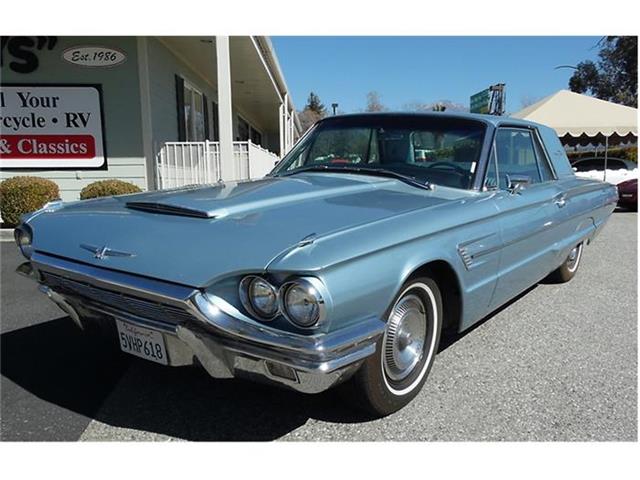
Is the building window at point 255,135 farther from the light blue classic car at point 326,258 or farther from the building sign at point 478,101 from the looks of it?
the light blue classic car at point 326,258

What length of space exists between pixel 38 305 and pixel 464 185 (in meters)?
3.70

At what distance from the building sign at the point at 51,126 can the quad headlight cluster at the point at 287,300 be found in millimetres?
8332

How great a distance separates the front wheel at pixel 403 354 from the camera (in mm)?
2352

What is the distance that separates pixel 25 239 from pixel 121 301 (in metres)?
1.05

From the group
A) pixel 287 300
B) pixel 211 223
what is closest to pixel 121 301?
pixel 211 223

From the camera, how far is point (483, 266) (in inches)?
117

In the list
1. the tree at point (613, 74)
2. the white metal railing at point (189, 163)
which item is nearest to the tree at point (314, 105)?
the tree at point (613, 74)

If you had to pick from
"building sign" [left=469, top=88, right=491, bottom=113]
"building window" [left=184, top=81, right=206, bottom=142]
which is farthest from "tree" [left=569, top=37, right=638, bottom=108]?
"building window" [left=184, top=81, right=206, bottom=142]

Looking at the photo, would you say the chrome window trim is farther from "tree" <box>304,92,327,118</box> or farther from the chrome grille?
"tree" <box>304,92,327,118</box>

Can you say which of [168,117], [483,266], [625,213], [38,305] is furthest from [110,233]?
[625,213]

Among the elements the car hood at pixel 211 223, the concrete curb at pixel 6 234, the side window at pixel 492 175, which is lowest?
the concrete curb at pixel 6 234

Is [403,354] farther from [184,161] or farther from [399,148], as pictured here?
[184,161]

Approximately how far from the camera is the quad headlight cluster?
6.26 ft

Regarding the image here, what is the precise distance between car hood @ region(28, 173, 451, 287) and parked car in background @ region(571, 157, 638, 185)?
13.8 meters
